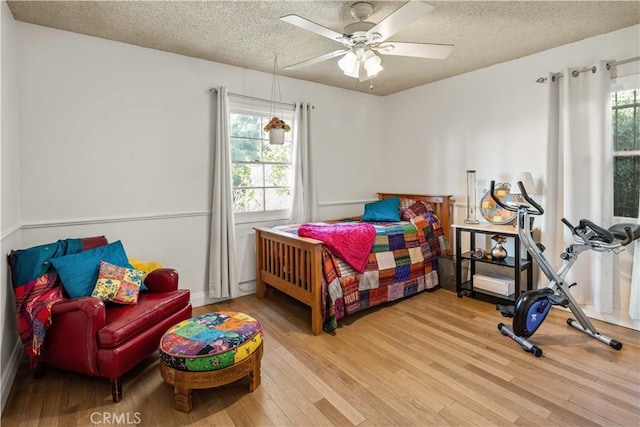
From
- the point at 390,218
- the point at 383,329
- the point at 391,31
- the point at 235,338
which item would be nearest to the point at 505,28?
the point at 391,31

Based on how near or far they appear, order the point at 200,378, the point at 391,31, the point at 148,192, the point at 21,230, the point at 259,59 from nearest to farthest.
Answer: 1. the point at 200,378
2. the point at 391,31
3. the point at 21,230
4. the point at 148,192
5. the point at 259,59

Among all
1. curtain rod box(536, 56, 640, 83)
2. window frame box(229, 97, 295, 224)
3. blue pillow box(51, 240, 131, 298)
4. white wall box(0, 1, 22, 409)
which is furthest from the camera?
A: window frame box(229, 97, 295, 224)

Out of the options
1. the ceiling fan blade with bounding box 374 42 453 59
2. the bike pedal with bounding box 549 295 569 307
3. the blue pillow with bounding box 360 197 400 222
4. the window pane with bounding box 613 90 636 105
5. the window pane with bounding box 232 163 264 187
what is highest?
the ceiling fan blade with bounding box 374 42 453 59

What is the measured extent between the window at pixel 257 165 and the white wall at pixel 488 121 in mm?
1719

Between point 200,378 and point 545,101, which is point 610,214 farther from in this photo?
point 200,378

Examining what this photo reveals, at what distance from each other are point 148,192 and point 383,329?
8.01 feet

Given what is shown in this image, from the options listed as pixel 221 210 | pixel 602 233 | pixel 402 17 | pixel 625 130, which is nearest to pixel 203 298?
pixel 221 210

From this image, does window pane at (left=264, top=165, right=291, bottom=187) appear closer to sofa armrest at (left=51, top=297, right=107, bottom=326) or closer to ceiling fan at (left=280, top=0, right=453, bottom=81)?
ceiling fan at (left=280, top=0, right=453, bottom=81)

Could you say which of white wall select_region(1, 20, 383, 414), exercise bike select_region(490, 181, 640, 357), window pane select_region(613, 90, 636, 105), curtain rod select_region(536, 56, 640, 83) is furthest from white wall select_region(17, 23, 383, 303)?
window pane select_region(613, 90, 636, 105)

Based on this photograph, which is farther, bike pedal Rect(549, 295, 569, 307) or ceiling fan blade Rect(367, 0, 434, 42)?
bike pedal Rect(549, 295, 569, 307)

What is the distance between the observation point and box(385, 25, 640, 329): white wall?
9.70ft

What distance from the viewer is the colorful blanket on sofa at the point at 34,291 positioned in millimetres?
1927

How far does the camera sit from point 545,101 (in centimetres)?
329

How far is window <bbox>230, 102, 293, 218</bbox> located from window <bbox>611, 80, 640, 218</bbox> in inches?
122
